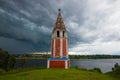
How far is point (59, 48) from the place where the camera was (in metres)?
35.8

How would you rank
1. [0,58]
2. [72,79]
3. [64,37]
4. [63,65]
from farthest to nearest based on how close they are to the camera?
1. [0,58]
2. [64,37]
3. [63,65]
4. [72,79]

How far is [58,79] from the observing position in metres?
23.0

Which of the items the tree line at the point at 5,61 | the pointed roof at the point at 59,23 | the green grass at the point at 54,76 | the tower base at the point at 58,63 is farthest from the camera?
the tree line at the point at 5,61

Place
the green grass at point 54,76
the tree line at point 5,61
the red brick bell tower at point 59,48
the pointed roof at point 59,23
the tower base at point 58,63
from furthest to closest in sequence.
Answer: the tree line at point 5,61 < the pointed roof at point 59,23 < the red brick bell tower at point 59,48 < the tower base at point 58,63 < the green grass at point 54,76

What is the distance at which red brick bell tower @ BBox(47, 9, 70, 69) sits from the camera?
34562 mm

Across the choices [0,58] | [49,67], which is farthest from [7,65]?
[49,67]

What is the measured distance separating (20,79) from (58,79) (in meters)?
5.38

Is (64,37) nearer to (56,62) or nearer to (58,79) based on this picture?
(56,62)

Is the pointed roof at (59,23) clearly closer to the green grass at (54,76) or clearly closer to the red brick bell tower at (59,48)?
the red brick bell tower at (59,48)

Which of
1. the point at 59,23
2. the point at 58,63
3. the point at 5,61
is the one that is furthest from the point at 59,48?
the point at 5,61

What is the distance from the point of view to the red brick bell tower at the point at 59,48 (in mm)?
34562

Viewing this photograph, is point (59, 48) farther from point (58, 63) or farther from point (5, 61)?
point (5, 61)

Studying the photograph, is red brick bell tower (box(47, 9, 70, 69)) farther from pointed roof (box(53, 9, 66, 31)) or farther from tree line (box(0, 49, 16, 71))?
tree line (box(0, 49, 16, 71))

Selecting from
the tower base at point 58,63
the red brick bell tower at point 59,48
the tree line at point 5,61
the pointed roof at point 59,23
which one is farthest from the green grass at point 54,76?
the tree line at point 5,61
